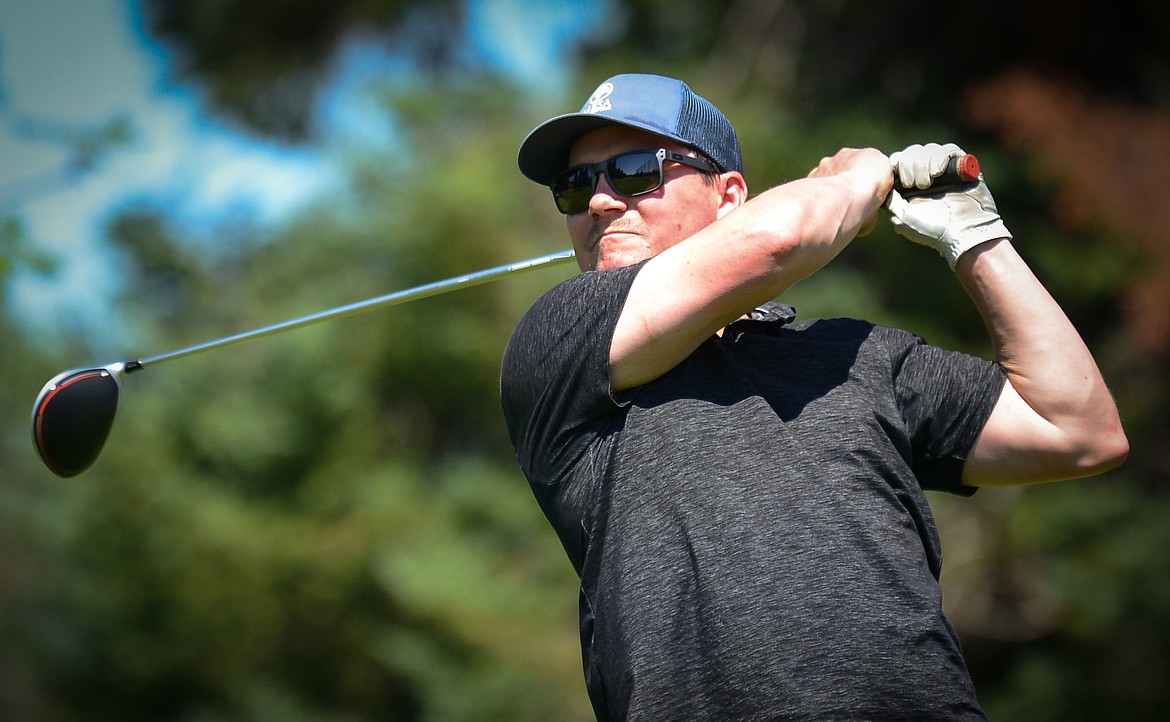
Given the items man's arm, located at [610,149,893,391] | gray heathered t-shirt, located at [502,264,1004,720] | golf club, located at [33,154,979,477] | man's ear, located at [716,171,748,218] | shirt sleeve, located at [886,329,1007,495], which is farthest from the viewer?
golf club, located at [33,154,979,477]

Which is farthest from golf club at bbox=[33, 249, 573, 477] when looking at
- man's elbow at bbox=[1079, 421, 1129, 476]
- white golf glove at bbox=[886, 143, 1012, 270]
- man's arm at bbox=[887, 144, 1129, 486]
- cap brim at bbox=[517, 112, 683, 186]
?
man's elbow at bbox=[1079, 421, 1129, 476]

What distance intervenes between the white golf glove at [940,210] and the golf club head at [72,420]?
1.93 meters

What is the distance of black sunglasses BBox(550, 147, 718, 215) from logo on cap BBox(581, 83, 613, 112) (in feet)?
0.34

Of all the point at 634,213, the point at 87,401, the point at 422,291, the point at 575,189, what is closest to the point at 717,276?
the point at 634,213

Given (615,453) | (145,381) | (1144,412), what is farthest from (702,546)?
(145,381)

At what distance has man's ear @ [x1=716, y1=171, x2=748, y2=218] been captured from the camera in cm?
259

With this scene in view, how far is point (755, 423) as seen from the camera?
2.06 m

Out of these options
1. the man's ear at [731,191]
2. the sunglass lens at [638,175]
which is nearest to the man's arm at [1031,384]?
the man's ear at [731,191]

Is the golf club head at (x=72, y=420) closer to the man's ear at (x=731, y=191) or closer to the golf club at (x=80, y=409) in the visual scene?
the golf club at (x=80, y=409)

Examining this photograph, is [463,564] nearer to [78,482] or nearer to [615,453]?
[78,482]

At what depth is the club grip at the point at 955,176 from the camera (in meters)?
2.36

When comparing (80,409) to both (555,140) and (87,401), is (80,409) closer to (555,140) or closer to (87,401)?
(87,401)

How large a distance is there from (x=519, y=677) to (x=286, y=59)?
7739mm

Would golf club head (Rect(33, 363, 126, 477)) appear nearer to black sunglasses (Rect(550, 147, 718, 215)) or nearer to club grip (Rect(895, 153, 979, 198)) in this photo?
black sunglasses (Rect(550, 147, 718, 215))
